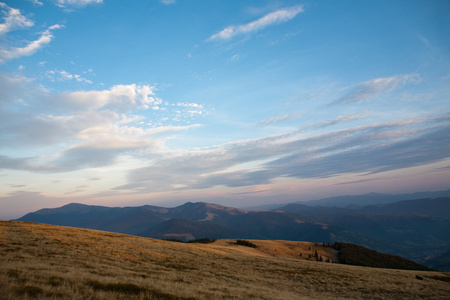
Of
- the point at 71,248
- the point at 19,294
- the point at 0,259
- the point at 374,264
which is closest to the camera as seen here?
the point at 19,294

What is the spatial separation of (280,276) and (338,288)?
6089 millimetres

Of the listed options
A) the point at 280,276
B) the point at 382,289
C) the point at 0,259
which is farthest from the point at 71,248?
the point at 382,289

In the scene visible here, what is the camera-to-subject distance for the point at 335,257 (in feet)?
252

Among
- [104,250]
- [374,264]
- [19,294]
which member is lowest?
[374,264]

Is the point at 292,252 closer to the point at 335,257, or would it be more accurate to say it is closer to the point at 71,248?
the point at 335,257

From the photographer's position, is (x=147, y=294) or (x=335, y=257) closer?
(x=147, y=294)

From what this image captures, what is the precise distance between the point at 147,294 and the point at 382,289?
83.1 ft

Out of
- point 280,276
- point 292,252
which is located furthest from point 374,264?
point 280,276

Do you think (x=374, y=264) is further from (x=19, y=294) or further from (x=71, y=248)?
(x=19, y=294)

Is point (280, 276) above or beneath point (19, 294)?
beneath

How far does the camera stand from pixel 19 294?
8102 millimetres

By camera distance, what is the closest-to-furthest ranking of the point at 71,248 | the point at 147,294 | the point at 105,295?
the point at 105,295, the point at 147,294, the point at 71,248

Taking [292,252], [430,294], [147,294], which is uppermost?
[147,294]

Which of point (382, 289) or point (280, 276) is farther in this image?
point (280, 276)
